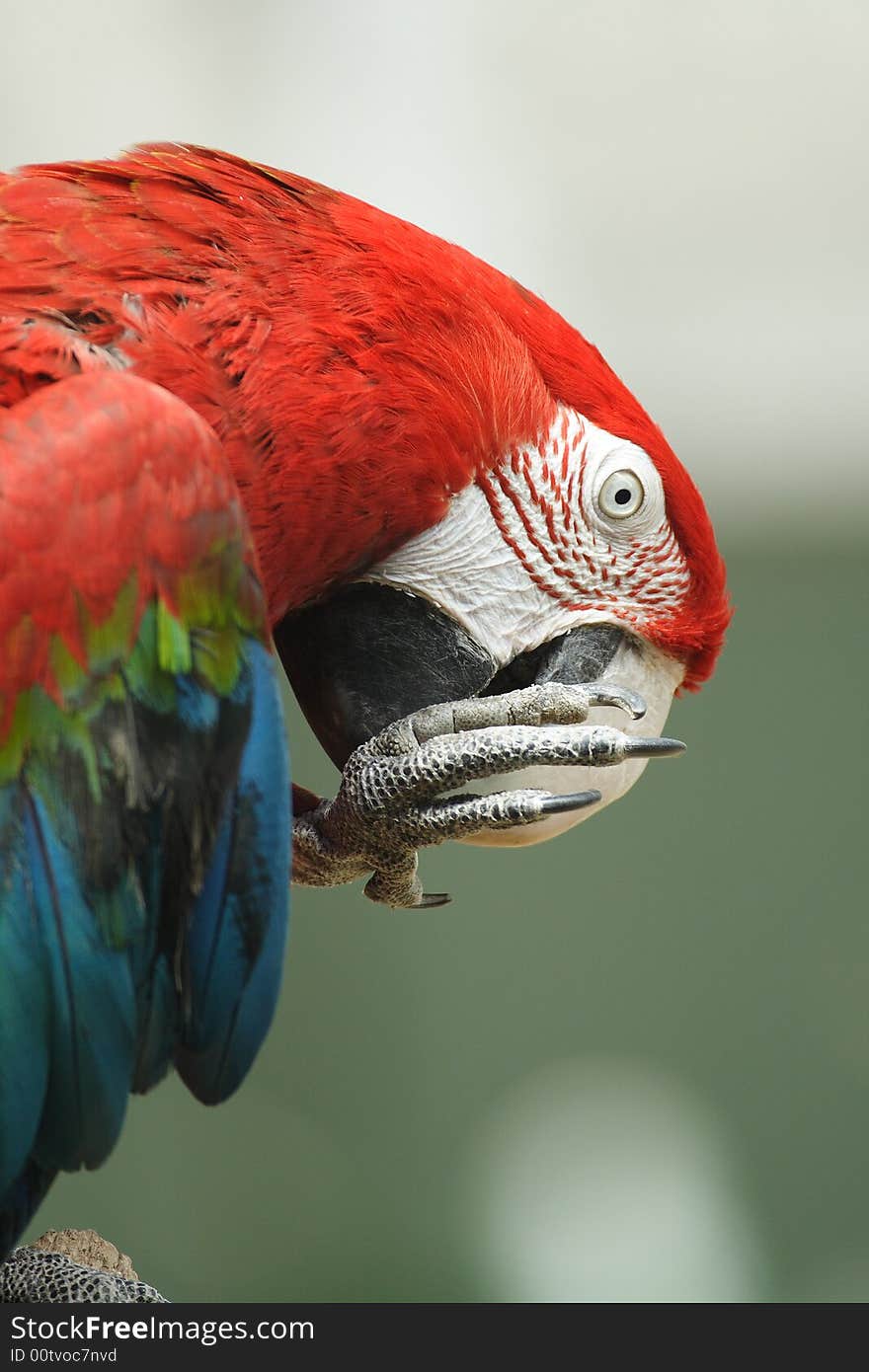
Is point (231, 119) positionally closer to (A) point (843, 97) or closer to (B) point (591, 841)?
(A) point (843, 97)

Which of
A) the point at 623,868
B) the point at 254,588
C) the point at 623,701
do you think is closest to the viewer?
the point at 254,588

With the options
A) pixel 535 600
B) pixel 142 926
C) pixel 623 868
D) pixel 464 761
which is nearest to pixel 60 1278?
pixel 142 926

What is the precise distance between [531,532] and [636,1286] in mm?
2134

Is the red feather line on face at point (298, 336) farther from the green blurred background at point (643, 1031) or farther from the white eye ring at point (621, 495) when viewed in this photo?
the green blurred background at point (643, 1031)

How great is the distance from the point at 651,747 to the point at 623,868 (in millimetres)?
1981

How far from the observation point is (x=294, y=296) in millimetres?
868

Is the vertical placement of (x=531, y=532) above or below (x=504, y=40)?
below

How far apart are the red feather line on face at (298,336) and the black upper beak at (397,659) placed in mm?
45

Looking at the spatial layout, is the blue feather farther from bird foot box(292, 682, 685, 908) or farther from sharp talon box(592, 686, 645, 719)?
sharp talon box(592, 686, 645, 719)

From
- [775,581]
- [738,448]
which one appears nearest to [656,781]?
[775,581]

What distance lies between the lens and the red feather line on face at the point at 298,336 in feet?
2.70

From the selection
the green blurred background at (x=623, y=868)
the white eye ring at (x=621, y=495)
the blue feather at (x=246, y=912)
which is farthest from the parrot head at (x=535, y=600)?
the green blurred background at (x=623, y=868)

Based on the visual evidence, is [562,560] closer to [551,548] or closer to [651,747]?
[551,548]

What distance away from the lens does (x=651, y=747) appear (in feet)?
2.81
